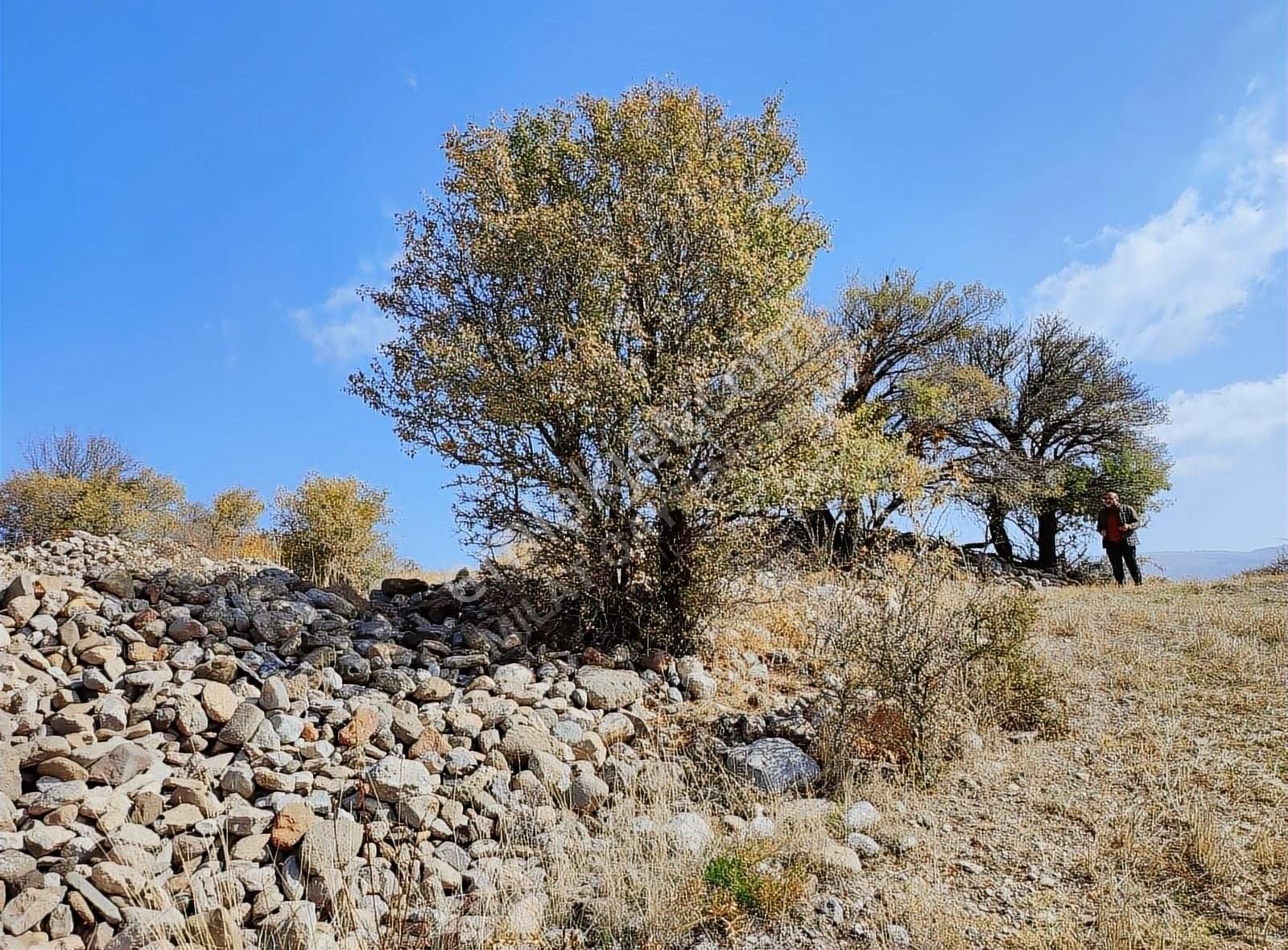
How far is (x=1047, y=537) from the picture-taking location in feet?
62.0

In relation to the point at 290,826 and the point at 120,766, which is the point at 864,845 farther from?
the point at 120,766

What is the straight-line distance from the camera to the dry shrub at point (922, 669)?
15.8 ft

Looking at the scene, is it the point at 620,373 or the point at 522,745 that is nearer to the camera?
the point at 522,745

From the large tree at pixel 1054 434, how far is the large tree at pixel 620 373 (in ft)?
39.4

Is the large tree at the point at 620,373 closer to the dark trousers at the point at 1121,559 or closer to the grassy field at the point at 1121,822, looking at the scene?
the grassy field at the point at 1121,822

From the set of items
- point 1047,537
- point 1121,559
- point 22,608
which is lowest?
point 1121,559

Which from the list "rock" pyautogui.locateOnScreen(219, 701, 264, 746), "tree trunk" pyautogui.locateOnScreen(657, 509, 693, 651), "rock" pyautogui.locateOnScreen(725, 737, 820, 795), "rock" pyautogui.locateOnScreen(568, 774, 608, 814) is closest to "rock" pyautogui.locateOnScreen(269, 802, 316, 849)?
"rock" pyautogui.locateOnScreen(219, 701, 264, 746)

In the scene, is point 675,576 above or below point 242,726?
above

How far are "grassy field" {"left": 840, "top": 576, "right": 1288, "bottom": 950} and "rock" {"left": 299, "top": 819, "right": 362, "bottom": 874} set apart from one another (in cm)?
252

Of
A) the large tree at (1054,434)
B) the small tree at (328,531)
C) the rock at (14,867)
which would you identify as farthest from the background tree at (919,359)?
the rock at (14,867)

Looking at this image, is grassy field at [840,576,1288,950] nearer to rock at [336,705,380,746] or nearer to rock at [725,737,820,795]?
rock at [725,737,820,795]

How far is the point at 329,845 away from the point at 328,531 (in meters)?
9.13

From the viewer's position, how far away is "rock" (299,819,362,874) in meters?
3.82

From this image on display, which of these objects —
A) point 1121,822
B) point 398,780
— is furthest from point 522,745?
point 1121,822
